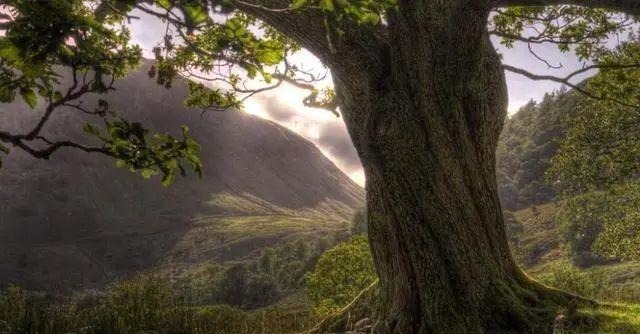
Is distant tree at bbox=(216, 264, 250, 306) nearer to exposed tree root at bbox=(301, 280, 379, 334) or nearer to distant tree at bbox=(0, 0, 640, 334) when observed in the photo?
exposed tree root at bbox=(301, 280, 379, 334)

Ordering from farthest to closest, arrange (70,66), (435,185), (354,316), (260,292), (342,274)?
(260,292) → (342,274) → (354,316) → (435,185) → (70,66)

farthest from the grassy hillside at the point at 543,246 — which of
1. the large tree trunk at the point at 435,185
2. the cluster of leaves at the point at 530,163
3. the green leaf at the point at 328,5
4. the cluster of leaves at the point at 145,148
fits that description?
the green leaf at the point at 328,5

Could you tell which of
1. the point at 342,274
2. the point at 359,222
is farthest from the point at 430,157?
the point at 359,222

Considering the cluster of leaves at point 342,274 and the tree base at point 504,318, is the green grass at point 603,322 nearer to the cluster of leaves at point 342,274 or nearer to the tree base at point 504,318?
the tree base at point 504,318

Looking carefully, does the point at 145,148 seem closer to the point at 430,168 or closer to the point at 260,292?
the point at 430,168

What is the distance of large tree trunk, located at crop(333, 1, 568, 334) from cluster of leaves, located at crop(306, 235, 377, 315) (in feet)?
42.9

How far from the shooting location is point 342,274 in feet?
69.6

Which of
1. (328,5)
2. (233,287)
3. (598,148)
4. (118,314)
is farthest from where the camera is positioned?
(233,287)

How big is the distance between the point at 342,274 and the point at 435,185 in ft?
49.6

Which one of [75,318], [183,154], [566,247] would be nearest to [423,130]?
[183,154]

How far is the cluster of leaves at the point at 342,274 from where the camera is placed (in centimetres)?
2048

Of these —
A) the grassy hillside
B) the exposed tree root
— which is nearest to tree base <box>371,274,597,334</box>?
the exposed tree root

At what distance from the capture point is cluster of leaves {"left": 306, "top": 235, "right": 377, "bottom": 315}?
20.5m

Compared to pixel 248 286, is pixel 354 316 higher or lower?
higher
